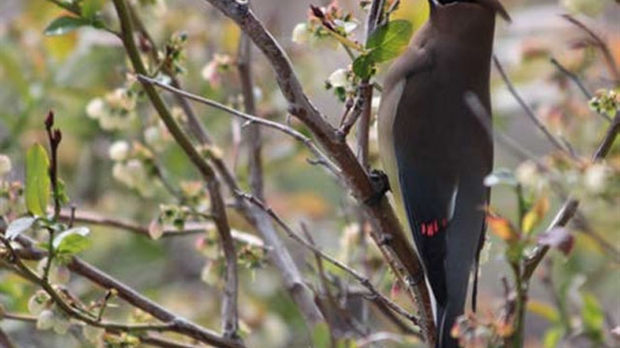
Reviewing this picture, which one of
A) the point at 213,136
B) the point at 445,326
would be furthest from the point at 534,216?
the point at 213,136

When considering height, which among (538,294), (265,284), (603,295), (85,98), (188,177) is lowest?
(538,294)

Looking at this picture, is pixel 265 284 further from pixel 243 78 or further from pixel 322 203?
pixel 243 78

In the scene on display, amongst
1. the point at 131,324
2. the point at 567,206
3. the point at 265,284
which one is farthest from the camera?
the point at 265,284

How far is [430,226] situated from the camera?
1.96m

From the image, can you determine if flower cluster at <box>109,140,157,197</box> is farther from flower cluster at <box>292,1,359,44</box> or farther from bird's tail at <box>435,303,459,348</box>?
bird's tail at <box>435,303,459,348</box>

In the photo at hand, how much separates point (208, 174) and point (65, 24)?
30cm

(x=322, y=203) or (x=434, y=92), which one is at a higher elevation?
(x=434, y=92)

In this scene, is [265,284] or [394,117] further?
[265,284]

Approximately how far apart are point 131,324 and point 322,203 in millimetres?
1657

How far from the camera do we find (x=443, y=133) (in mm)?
2055

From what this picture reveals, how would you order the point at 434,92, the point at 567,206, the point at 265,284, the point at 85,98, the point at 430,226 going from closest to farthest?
the point at 567,206, the point at 430,226, the point at 434,92, the point at 85,98, the point at 265,284

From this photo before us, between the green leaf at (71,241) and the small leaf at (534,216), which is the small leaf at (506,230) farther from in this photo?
the green leaf at (71,241)

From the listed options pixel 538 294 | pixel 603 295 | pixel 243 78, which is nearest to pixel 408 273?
pixel 243 78

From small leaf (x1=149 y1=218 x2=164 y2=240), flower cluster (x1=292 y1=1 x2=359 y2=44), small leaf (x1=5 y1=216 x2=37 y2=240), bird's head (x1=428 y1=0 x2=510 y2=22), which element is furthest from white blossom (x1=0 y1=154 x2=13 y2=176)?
bird's head (x1=428 y1=0 x2=510 y2=22)
